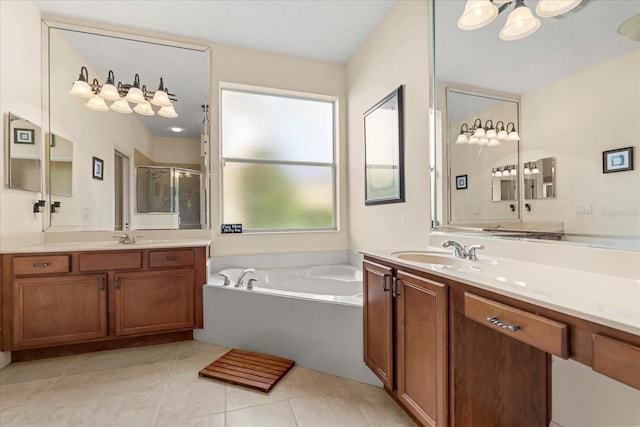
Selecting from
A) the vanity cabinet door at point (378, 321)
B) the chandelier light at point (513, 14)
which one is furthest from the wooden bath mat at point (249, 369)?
the chandelier light at point (513, 14)

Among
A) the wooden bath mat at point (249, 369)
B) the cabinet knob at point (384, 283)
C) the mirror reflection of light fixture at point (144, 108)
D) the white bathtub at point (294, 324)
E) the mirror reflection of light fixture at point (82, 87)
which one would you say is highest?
the mirror reflection of light fixture at point (82, 87)

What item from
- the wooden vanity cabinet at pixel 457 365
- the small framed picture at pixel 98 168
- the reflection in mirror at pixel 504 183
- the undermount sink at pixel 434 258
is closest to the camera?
the wooden vanity cabinet at pixel 457 365

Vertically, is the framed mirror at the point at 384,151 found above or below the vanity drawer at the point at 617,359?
above

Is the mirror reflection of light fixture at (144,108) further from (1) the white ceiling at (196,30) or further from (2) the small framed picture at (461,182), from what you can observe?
(2) the small framed picture at (461,182)

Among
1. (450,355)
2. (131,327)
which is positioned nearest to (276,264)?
(131,327)

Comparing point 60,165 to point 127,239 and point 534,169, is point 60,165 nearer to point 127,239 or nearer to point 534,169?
point 127,239

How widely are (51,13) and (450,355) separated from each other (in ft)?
13.1

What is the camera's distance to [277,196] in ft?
10.9

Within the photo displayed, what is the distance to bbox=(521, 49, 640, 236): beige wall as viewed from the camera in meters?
1.11

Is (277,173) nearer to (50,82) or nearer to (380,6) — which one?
(380,6)

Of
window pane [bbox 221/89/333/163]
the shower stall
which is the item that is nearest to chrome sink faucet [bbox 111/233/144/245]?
the shower stall

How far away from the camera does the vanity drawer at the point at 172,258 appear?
2.46 metres

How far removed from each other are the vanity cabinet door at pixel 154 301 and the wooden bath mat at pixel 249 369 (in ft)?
1.74

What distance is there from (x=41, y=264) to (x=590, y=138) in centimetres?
336
